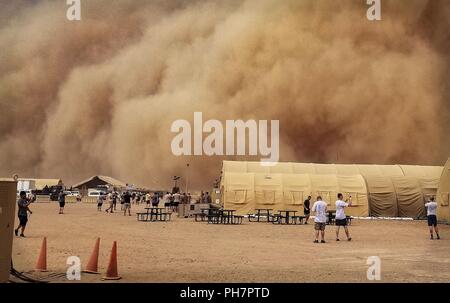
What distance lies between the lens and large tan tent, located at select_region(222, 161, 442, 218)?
1027 inches

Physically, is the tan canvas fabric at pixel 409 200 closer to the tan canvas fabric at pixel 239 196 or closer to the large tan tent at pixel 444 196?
the large tan tent at pixel 444 196

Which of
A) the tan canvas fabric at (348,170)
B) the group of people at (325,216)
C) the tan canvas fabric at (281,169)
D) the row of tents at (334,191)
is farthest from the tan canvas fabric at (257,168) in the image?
the group of people at (325,216)

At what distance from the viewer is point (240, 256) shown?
9.78 meters

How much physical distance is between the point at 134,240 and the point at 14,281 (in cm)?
601

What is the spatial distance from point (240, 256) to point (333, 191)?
18164 mm

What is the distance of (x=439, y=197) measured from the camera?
75.8 feet

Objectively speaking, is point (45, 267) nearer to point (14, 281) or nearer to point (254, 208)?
point (14, 281)

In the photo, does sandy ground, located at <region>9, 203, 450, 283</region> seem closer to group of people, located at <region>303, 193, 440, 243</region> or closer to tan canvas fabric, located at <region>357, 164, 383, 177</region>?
group of people, located at <region>303, 193, 440, 243</region>

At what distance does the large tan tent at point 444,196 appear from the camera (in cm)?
2231

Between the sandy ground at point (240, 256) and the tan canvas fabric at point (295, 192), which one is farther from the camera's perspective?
the tan canvas fabric at point (295, 192)

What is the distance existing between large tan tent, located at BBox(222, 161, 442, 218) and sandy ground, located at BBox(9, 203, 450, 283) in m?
11.4

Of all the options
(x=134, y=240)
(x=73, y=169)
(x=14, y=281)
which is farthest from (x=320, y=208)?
(x=73, y=169)

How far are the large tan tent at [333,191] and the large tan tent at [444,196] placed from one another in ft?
12.7

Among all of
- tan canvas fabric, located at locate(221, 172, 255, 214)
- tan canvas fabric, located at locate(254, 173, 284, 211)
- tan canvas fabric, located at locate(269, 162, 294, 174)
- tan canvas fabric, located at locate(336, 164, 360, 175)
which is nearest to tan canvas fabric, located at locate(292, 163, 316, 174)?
tan canvas fabric, located at locate(269, 162, 294, 174)
